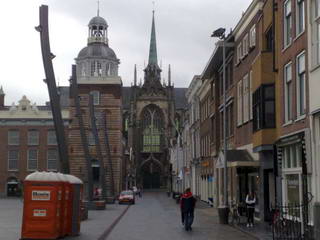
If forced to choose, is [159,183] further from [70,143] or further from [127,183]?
[70,143]

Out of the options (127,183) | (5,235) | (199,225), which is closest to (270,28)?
(199,225)

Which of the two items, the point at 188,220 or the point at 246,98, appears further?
the point at 246,98

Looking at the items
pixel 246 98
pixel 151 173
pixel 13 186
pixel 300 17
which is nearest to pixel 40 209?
pixel 300 17

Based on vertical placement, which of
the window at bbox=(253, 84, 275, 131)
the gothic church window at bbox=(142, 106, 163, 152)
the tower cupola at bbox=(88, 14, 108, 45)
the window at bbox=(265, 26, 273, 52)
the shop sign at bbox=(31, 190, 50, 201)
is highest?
the tower cupola at bbox=(88, 14, 108, 45)

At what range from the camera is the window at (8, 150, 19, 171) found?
3621 inches

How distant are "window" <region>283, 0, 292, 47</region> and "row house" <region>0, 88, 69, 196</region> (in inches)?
2821

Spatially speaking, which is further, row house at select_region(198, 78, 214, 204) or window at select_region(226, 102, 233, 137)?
row house at select_region(198, 78, 214, 204)

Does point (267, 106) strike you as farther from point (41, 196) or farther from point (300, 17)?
point (41, 196)

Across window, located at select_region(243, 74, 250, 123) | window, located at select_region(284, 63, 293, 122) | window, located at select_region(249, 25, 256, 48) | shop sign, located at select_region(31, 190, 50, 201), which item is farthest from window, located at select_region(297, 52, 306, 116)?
window, located at select_region(243, 74, 250, 123)

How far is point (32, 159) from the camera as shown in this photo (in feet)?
303

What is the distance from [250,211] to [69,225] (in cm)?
903

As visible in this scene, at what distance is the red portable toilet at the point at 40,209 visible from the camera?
58.8 ft

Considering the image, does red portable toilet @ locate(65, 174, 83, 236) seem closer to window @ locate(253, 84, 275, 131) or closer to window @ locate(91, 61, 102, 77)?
window @ locate(253, 84, 275, 131)

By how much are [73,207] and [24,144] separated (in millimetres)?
74373
